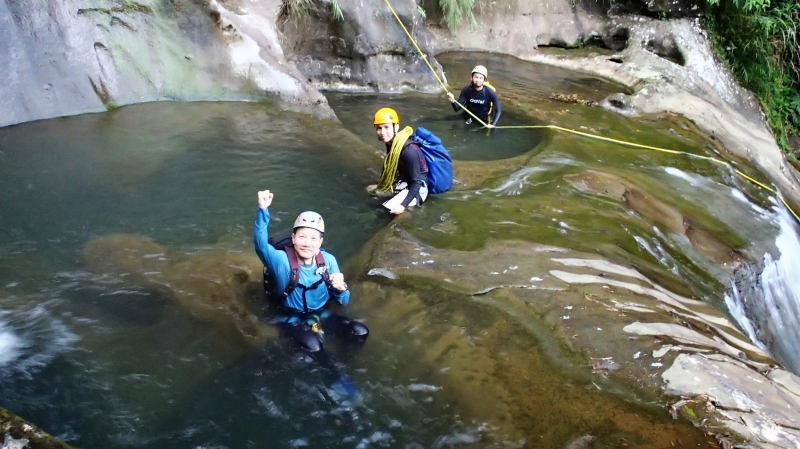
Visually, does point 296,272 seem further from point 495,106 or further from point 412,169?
point 495,106

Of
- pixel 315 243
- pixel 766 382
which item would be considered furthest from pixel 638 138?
pixel 315 243

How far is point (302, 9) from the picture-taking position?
1077cm

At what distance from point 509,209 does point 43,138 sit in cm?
552

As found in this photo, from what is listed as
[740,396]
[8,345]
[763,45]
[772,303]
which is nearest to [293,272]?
[8,345]

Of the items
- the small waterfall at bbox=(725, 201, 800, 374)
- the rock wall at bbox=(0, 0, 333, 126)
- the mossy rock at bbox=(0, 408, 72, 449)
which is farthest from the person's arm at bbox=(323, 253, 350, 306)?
the rock wall at bbox=(0, 0, 333, 126)

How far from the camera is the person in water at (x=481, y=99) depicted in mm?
9499

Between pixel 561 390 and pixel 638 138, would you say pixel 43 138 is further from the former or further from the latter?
pixel 638 138

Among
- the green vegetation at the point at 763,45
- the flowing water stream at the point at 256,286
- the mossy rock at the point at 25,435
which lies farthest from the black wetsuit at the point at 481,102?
the green vegetation at the point at 763,45

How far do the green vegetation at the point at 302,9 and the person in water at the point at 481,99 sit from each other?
105 inches

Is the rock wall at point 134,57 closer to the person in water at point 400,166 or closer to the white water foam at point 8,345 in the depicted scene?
the person in water at point 400,166

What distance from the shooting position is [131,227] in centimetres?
582

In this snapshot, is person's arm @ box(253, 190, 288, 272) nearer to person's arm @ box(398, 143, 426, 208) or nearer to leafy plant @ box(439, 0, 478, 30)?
person's arm @ box(398, 143, 426, 208)

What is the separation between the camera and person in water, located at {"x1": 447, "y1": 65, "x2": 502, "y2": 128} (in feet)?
31.2

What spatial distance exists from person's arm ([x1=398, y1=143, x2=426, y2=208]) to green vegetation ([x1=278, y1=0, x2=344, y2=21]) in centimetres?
520
